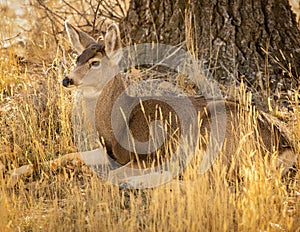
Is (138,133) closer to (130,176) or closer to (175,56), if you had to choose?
(130,176)

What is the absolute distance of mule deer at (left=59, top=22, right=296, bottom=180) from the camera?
595 cm

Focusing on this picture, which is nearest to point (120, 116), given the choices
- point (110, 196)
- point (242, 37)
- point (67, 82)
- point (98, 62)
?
point (98, 62)

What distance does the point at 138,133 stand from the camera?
249 inches

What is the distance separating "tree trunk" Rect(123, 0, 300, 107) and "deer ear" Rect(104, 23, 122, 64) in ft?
5.27

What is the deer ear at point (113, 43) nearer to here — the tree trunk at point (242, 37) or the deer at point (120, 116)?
the deer at point (120, 116)

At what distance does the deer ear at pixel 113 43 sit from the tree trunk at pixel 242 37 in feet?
5.27

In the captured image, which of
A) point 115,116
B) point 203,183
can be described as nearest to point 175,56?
point 115,116

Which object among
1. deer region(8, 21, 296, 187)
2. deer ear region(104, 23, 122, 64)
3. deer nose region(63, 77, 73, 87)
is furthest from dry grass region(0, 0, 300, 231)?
deer ear region(104, 23, 122, 64)

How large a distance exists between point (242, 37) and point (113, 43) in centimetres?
228

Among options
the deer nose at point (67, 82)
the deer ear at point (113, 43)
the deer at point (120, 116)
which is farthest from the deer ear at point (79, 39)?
the deer nose at point (67, 82)

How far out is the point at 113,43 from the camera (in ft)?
20.4

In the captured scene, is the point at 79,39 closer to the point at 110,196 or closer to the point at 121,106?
the point at 121,106

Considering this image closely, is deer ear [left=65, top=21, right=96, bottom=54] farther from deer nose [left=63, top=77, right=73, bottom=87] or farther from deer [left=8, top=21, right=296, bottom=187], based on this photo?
deer nose [left=63, top=77, right=73, bottom=87]

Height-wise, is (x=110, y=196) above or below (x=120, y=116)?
below
